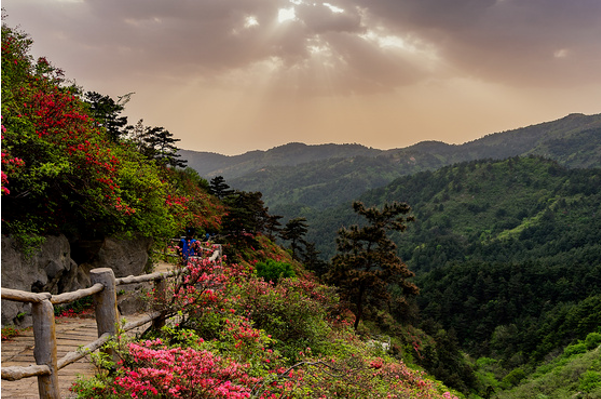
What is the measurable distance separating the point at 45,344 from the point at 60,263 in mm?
6145

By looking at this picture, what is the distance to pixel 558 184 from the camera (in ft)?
575

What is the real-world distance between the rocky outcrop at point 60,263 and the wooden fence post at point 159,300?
3596 mm

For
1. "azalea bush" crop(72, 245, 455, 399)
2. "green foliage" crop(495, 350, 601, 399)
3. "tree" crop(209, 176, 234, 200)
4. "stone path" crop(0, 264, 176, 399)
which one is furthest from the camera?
"tree" crop(209, 176, 234, 200)

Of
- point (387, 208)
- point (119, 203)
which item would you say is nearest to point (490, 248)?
point (387, 208)

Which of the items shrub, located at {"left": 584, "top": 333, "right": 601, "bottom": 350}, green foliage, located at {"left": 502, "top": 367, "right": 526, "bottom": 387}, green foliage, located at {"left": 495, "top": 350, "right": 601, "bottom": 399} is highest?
green foliage, located at {"left": 495, "top": 350, "right": 601, "bottom": 399}

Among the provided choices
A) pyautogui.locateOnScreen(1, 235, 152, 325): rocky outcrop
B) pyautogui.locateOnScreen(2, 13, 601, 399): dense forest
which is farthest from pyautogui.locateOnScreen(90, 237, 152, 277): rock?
pyautogui.locateOnScreen(2, 13, 601, 399): dense forest

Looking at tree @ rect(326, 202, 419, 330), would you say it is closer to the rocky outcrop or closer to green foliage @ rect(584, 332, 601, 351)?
the rocky outcrop

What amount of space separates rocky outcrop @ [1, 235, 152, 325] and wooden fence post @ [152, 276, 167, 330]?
11.8ft

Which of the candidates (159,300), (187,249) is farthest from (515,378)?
(159,300)

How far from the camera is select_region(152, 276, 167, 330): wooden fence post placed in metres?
6.79

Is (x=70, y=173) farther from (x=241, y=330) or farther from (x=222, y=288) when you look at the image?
(x=241, y=330)

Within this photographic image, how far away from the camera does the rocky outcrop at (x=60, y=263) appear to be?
26.5ft

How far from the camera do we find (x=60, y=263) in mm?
9430

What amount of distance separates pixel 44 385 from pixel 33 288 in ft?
17.9
